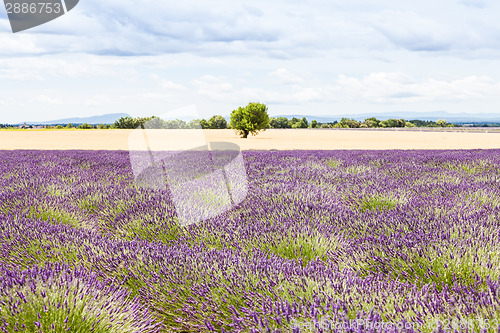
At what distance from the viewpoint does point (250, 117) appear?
4394 centimetres

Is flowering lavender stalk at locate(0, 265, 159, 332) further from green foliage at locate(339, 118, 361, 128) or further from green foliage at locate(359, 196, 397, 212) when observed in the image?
green foliage at locate(339, 118, 361, 128)

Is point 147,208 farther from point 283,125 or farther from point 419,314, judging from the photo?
point 283,125

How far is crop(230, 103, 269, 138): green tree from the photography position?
43938 millimetres

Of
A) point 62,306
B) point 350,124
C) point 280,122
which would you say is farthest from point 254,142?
point 280,122

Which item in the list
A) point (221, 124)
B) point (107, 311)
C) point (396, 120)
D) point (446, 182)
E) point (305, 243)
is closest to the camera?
point (107, 311)

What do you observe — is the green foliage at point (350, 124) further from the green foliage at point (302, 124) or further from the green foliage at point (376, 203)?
the green foliage at point (376, 203)

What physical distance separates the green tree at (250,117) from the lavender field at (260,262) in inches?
1542

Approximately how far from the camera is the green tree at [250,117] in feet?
144

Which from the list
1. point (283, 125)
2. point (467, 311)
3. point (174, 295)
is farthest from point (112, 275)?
point (283, 125)

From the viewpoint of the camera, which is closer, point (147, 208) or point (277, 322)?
point (277, 322)

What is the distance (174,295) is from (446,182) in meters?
4.48

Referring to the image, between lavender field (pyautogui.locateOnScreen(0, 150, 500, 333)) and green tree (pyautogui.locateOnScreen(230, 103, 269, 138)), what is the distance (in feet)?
129

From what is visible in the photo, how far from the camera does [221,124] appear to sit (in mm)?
90062

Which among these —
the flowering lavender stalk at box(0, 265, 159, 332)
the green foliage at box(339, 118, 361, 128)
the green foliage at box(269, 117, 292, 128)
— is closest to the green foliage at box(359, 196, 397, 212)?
the flowering lavender stalk at box(0, 265, 159, 332)
